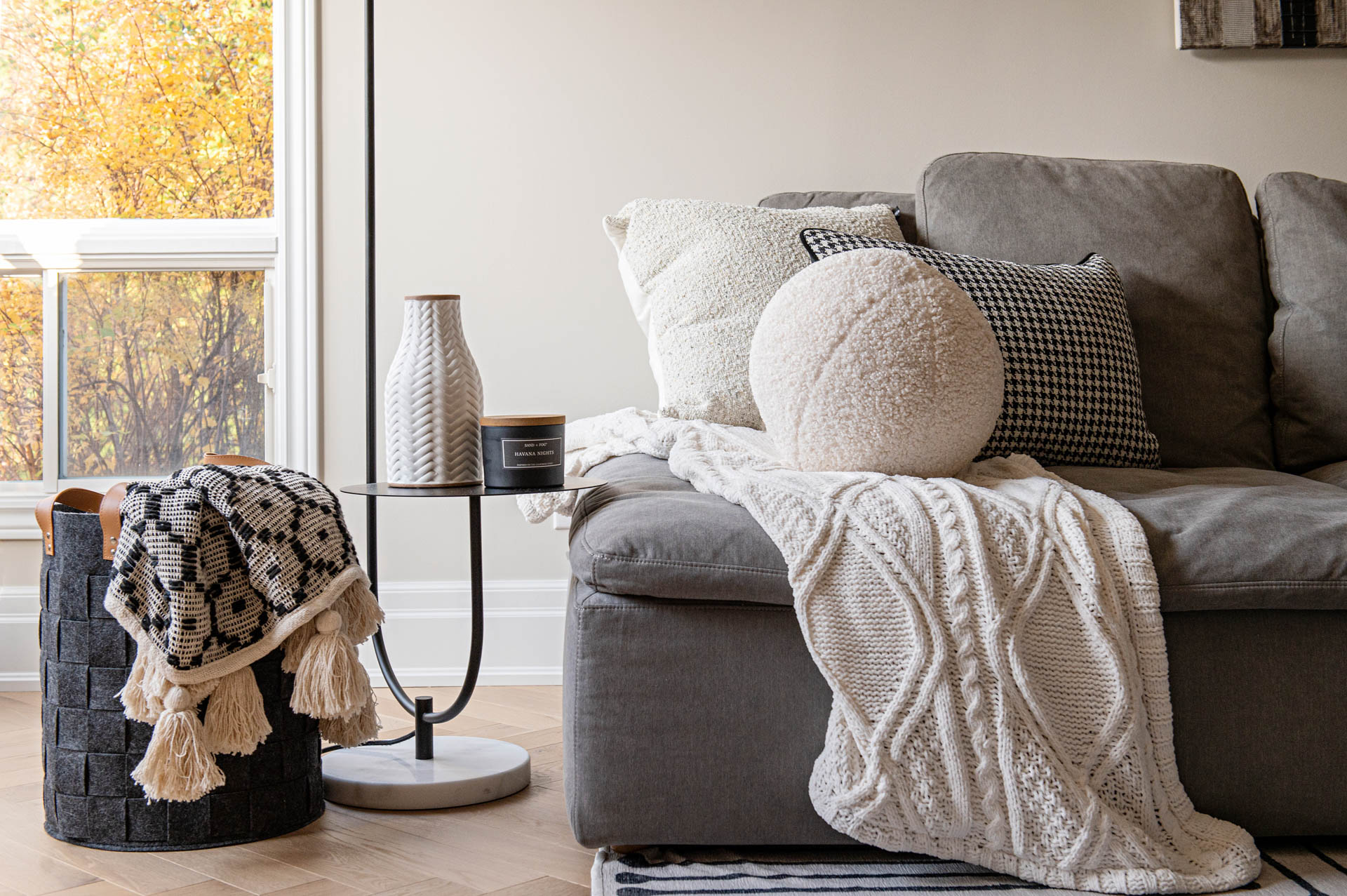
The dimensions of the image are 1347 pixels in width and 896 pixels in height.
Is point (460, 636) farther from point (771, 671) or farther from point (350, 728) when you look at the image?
point (771, 671)

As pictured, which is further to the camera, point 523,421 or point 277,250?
point 277,250

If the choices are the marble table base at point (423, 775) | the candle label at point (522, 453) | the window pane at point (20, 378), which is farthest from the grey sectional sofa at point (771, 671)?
the window pane at point (20, 378)

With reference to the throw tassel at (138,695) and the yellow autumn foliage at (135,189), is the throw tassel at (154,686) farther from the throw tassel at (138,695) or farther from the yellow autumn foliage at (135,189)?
the yellow autumn foliage at (135,189)

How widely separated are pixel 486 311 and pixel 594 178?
0.36 m

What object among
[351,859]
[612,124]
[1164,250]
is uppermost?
[612,124]

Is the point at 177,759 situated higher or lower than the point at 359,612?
lower

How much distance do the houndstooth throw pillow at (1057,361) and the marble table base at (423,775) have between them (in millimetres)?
848

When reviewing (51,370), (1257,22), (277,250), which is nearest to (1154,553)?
(1257,22)

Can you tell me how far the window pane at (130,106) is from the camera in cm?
228

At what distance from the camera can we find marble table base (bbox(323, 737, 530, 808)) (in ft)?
4.85

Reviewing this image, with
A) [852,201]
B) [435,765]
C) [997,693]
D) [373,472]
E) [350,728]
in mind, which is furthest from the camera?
[852,201]

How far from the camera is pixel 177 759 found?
123cm

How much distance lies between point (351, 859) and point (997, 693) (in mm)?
778

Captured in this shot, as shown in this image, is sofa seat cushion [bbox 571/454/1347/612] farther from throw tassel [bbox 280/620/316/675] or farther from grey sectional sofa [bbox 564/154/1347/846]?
throw tassel [bbox 280/620/316/675]
